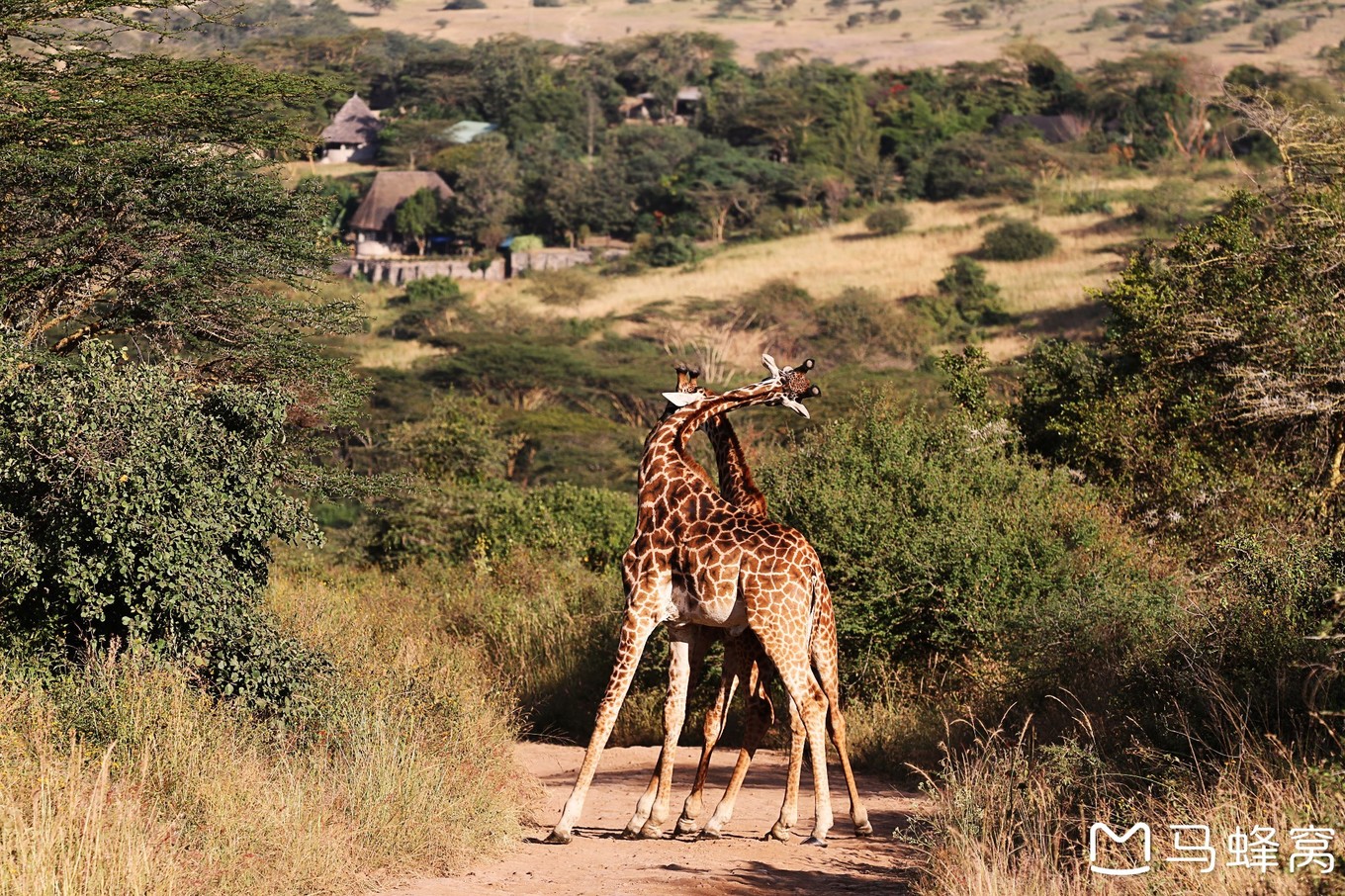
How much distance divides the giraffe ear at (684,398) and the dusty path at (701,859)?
2.49m

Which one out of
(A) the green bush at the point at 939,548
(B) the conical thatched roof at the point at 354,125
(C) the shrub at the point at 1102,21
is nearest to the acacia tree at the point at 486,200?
(B) the conical thatched roof at the point at 354,125

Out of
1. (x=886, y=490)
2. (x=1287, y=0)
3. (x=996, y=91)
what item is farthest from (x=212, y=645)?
(x=1287, y=0)

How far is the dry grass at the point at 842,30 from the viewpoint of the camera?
115375 mm

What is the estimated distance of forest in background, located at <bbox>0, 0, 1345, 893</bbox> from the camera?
26.3ft

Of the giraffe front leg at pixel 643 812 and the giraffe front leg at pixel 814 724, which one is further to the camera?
the giraffe front leg at pixel 643 812

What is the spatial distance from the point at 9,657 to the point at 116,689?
109cm

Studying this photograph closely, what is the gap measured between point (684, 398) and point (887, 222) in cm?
6479

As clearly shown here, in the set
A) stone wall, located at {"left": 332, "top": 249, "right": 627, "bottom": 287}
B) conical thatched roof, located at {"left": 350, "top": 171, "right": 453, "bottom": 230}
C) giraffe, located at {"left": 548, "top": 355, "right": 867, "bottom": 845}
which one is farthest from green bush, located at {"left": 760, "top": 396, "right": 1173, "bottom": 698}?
conical thatched roof, located at {"left": 350, "top": 171, "right": 453, "bottom": 230}

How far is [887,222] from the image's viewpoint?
73062 mm

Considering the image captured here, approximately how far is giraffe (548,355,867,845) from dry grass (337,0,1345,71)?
333 feet

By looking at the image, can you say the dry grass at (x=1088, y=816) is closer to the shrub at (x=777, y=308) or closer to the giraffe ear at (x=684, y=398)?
the giraffe ear at (x=684, y=398)

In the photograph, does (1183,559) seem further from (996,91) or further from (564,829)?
(996,91)

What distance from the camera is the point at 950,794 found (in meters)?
8.40

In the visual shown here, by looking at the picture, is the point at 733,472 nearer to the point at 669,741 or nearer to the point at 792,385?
the point at 792,385
